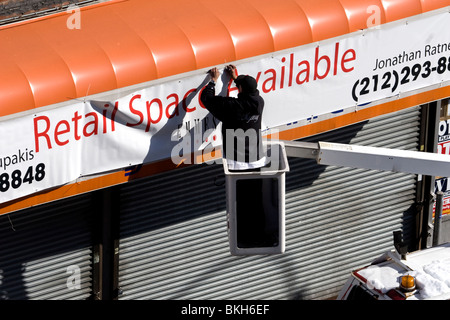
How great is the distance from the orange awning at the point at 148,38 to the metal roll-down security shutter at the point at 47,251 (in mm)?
2178

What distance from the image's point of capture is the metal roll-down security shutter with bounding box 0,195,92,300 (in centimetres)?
1322

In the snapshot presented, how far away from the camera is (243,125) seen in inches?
457

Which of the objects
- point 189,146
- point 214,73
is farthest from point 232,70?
point 189,146

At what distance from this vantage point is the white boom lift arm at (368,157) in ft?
39.1

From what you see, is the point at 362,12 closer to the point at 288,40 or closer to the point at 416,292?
the point at 288,40

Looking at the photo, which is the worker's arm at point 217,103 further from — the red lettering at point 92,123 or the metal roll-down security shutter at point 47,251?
the metal roll-down security shutter at point 47,251

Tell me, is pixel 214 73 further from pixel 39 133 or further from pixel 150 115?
pixel 39 133

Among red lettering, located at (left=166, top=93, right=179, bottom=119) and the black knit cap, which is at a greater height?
the black knit cap

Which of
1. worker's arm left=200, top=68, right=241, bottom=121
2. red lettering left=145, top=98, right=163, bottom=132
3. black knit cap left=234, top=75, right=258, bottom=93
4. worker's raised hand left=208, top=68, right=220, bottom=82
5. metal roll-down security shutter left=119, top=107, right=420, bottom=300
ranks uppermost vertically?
black knit cap left=234, top=75, right=258, bottom=93

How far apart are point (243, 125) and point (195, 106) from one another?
130 cm

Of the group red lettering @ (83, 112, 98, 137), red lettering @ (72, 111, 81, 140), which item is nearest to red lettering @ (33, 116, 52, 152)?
red lettering @ (72, 111, 81, 140)

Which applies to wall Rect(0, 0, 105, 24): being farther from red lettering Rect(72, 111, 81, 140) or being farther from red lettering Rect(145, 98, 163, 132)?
red lettering Rect(145, 98, 163, 132)

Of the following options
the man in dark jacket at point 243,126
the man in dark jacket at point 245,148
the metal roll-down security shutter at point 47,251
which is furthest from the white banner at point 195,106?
the metal roll-down security shutter at point 47,251

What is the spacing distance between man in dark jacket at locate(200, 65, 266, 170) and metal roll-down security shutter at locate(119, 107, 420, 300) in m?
2.61
